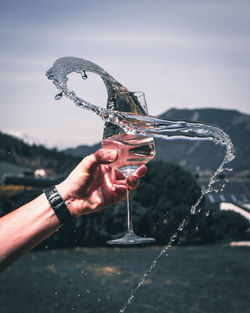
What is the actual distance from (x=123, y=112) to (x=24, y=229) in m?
0.77

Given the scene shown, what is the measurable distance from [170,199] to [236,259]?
3.34 meters

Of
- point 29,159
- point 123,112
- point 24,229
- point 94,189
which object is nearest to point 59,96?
point 123,112

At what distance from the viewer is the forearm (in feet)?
7.41

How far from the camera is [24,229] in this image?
2287 mm

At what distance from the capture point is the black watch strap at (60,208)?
2.30 meters

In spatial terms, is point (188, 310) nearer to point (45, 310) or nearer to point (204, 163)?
point (45, 310)

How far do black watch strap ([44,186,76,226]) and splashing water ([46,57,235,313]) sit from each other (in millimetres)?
495

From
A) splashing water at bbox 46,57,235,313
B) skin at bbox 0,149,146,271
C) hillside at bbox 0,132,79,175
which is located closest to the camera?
splashing water at bbox 46,57,235,313

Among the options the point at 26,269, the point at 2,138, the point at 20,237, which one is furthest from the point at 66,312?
the point at 2,138

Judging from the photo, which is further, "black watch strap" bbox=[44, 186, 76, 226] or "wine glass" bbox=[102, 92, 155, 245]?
"black watch strap" bbox=[44, 186, 76, 226]

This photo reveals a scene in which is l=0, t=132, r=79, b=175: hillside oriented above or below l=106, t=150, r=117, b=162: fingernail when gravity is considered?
below

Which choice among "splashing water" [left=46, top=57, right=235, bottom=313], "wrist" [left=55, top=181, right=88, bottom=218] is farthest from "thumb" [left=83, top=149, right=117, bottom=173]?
"wrist" [left=55, top=181, right=88, bottom=218]

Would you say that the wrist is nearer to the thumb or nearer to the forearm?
the forearm

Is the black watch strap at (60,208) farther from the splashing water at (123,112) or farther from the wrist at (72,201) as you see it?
the splashing water at (123,112)
